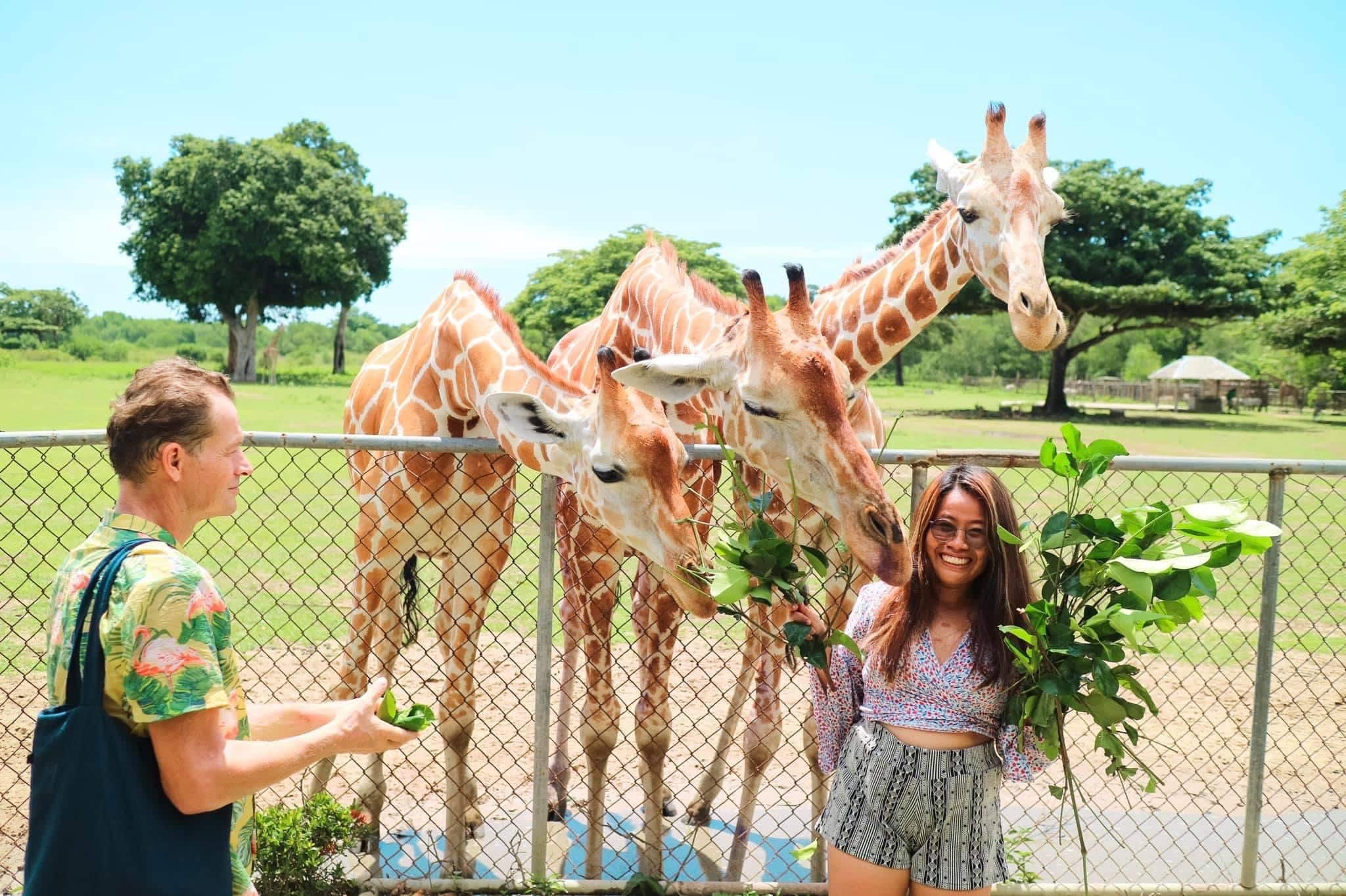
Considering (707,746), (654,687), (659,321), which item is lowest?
(707,746)

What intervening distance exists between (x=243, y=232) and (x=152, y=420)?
1992 inches

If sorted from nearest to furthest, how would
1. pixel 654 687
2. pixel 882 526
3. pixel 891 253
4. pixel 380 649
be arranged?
pixel 882 526
pixel 654 687
pixel 380 649
pixel 891 253

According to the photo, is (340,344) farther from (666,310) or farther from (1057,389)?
(666,310)

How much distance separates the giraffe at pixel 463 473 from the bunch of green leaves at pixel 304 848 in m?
0.42

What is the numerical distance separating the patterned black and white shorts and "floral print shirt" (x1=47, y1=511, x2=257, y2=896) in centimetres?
177

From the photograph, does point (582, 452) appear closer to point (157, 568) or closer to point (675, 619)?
point (675, 619)

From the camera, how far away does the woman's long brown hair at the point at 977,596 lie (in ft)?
9.62

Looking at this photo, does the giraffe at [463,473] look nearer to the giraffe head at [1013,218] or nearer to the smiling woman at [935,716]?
the smiling woman at [935,716]

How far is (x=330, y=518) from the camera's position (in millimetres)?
12547

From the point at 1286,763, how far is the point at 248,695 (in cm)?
620

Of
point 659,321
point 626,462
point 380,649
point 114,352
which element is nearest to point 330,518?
point 380,649

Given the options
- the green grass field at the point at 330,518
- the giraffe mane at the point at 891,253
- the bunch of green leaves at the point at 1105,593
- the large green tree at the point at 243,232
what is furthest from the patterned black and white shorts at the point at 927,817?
the large green tree at the point at 243,232

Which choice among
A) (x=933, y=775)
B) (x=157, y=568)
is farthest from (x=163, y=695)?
(x=933, y=775)

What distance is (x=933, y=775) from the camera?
284 centimetres
